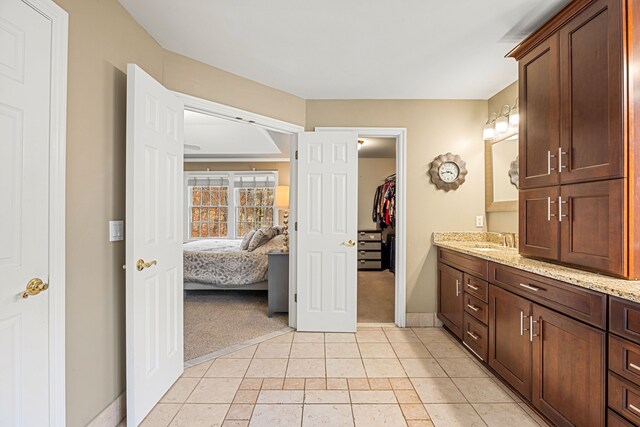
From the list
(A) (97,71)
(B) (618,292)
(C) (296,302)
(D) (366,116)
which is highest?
(D) (366,116)

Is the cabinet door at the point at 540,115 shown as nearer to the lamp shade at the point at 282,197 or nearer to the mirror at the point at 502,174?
the mirror at the point at 502,174

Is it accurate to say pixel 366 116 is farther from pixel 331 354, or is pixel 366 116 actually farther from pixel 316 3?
pixel 331 354

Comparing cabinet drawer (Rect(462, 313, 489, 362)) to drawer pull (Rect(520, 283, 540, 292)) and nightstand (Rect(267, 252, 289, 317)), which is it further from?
nightstand (Rect(267, 252, 289, 317))

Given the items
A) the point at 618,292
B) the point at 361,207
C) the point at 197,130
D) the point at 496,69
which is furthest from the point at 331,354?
the point at 361,207

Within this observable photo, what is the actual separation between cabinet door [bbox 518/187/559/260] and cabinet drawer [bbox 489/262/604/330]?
0.67ft

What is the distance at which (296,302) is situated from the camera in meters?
3.16

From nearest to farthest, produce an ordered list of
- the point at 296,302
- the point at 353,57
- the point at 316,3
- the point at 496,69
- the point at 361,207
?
the point at 316,3 < the point at 353,57 < the point at 496,69 < the point at 296,302 < the point at 361,207

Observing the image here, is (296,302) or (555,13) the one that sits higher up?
(555,13)

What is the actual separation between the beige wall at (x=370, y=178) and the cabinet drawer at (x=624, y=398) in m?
5.27

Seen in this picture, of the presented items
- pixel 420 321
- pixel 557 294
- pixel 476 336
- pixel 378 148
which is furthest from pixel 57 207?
pixel 378 148

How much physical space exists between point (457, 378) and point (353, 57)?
102 inches

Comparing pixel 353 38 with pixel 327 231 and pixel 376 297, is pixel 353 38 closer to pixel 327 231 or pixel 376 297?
pixel 327 231

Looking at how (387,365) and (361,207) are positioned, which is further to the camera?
(361,207)

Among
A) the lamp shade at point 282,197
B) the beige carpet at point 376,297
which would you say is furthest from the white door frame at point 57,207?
the lamp shade at point 282,197
